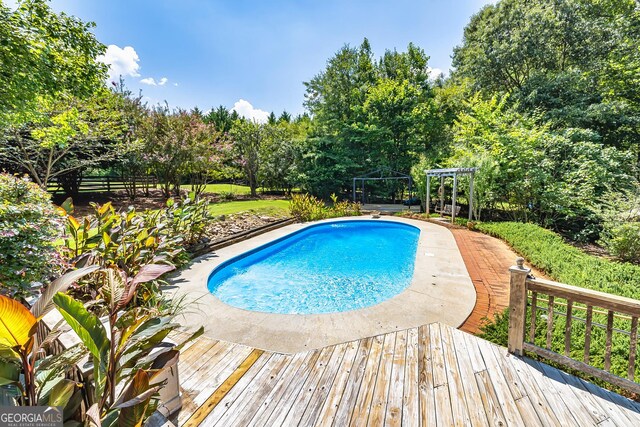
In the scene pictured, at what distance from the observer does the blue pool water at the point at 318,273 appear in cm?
570

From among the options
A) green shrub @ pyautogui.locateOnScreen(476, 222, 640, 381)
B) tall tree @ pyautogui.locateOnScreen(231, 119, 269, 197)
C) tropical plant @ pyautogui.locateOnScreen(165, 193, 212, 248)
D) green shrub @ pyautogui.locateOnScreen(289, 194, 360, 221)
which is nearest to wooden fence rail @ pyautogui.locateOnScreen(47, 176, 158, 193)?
tall tree @ pyautogui.locateOnScreen(231, 119, 269, 197)

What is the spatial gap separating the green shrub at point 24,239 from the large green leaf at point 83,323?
1.84 meters

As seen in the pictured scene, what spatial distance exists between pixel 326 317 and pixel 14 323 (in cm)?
350

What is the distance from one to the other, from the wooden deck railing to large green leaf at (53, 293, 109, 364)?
343cm

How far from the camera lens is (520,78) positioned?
61.0 feet

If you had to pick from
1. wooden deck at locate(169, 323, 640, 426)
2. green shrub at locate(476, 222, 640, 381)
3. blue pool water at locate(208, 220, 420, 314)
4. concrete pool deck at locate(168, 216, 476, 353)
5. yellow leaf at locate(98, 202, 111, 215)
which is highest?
yellow leaf at locate(98, 202, 111, 215)

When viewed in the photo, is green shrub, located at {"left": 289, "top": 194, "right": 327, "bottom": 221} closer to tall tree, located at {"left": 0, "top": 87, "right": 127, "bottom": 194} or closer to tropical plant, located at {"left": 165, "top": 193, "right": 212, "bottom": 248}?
tropical plant, located at {"left": 165, "top": 193, "right": 212, "bottom": 248}

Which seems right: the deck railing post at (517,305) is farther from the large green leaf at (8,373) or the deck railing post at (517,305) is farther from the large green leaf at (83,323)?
the large green leaf at (8,373)

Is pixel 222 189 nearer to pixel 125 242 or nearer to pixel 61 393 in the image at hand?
pixel 125 242

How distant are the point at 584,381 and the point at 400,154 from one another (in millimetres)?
18502

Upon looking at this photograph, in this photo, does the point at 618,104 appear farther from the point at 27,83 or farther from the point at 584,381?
the point at 27,83

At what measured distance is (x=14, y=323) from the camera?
1000 millimetres

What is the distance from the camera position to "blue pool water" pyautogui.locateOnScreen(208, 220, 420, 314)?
18.7 feet

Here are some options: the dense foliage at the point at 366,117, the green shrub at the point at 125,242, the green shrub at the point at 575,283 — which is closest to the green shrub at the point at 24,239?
the green shrub at the point at 125,242
